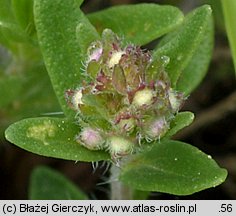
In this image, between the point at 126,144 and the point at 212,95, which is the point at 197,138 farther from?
the point at 126,144

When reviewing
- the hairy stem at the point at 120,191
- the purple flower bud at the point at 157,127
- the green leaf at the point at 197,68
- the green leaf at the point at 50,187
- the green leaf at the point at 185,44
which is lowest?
the green leaf at the point at 50,187

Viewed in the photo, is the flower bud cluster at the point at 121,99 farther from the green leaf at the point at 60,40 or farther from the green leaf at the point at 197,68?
the green leaf at the point at 197,68

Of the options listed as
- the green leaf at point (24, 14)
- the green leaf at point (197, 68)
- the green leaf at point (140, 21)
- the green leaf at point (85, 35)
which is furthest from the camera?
the green leaf at point (197, 68)

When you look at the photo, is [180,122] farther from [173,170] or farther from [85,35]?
[85,35]

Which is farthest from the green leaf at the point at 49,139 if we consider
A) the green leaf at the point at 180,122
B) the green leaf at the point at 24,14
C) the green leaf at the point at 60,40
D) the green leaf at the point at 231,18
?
the green leaf at the point at 231,18

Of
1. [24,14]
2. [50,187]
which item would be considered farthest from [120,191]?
[24,14]

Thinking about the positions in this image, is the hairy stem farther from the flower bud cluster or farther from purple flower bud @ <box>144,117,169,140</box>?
purple flower bud @ <box>144,117,169,140</box>

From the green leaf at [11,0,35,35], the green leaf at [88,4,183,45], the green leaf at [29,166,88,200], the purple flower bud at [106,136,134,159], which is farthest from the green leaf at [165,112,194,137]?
the green leaf at [29,166,88,200]

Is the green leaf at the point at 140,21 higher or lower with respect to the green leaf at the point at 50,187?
higher
